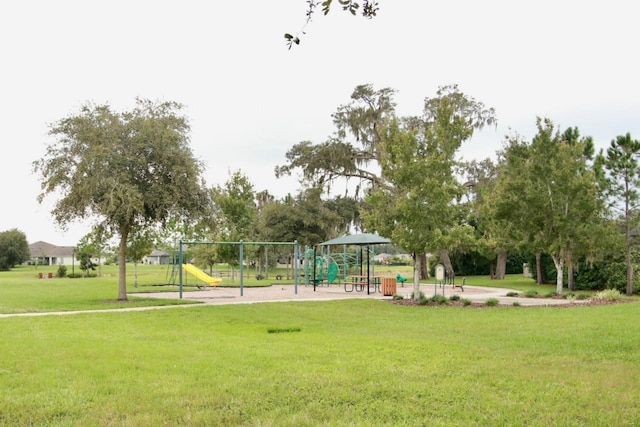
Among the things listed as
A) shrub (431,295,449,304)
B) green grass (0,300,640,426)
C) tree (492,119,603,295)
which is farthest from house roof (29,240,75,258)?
green grass (0,300,640,426)

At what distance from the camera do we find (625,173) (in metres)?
→ 22.0

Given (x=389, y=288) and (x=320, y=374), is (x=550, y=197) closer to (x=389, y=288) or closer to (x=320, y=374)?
(x=389, y=288)

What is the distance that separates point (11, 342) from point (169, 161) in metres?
9.36

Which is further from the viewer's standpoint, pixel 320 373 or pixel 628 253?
pixel 628 253

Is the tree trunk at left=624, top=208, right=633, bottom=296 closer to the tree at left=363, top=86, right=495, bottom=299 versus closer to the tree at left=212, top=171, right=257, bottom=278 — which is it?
the tree at left=363, top=86, right=495, bottom=299

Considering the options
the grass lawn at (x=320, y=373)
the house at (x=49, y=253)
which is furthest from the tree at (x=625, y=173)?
the house at (x=49, y=253)

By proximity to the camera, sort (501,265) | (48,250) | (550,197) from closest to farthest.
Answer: (550,197) → (501,265) → (48,250)

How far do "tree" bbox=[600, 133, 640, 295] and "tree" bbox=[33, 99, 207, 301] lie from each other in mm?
15442

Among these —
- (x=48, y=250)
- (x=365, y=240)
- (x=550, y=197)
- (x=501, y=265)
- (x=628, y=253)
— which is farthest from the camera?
(x=48, y=250)

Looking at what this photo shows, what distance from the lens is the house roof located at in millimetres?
97250

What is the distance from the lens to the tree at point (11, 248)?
6700 cm

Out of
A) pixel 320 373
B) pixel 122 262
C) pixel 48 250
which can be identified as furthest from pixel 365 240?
pixel 48 250

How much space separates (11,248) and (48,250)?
1342 inches

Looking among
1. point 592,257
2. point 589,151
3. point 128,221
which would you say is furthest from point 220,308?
point 589,151
